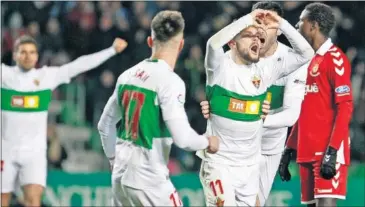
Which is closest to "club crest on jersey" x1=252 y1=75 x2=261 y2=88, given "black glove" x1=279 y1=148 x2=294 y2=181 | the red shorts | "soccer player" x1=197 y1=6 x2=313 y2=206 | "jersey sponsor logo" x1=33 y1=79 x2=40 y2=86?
"soccer player" x1=197 y1=6 x2=313 y2=206

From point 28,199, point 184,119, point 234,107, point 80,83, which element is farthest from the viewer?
point 80,83

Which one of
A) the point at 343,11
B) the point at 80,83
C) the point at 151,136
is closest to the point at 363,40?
the point at 343,11

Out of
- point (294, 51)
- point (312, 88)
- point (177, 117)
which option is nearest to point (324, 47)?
point (312, 88)

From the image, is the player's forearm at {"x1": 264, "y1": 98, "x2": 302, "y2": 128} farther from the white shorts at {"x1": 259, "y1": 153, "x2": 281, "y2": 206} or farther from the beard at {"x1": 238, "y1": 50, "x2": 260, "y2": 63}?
the beard at {"x1": 238, "y1": 50, "x2": 260, "y2": 63}

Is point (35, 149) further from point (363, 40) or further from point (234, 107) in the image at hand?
point (363, 40)

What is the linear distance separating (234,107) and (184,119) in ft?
3.10

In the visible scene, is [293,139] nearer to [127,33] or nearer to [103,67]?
[103,67]

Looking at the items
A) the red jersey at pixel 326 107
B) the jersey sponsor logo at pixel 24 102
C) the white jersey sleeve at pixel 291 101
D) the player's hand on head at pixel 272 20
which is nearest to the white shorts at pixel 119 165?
the player's hand on head at pixel 272 20

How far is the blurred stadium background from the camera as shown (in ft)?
41.7

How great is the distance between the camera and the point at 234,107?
320 inches

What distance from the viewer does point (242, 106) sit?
8.13 m

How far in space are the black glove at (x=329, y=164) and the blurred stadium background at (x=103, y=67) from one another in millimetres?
3397

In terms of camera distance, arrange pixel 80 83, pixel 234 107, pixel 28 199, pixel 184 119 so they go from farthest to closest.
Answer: pixel 80 83
pixel 28 199
pixel 234 107
pixel 184 119

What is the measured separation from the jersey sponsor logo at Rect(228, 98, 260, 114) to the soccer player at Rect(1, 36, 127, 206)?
10.5 ft
